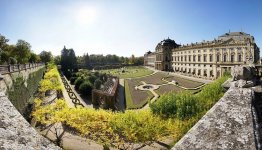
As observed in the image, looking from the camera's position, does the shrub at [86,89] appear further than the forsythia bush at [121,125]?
Yes

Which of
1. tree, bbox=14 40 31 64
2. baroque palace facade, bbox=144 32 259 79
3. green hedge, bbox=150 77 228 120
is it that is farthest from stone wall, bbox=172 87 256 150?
tree, bbox=14 40 31 64

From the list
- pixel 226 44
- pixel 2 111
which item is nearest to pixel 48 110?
pixel 2 111

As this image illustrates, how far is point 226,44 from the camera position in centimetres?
6888

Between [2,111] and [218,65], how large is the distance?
75500 mm

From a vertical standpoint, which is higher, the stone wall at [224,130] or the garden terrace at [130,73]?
the stone wall at [224,130]

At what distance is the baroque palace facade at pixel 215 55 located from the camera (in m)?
64.4

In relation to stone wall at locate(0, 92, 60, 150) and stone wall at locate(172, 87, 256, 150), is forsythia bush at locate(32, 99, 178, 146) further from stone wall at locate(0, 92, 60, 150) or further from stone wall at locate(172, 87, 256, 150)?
stone wall at locate(0, 92, 60, 150)

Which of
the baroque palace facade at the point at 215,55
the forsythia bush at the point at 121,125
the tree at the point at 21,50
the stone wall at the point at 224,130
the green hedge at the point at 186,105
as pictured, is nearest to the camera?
the stone wall at the point at 224,130

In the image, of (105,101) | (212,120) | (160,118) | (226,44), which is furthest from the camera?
(226,44)

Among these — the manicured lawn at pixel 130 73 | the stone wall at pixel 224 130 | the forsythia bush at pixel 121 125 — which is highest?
the stone wall at pixel 224 130

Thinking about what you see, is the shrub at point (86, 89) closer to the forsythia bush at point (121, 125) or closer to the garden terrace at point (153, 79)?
the garden terrace at point (153, 79)

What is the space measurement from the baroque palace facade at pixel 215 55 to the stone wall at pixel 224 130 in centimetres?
5105

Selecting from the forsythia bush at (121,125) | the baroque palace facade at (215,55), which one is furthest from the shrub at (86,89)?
the baroque palace facade at (215,55)

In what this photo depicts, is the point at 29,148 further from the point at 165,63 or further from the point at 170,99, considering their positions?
the point at 165,63
